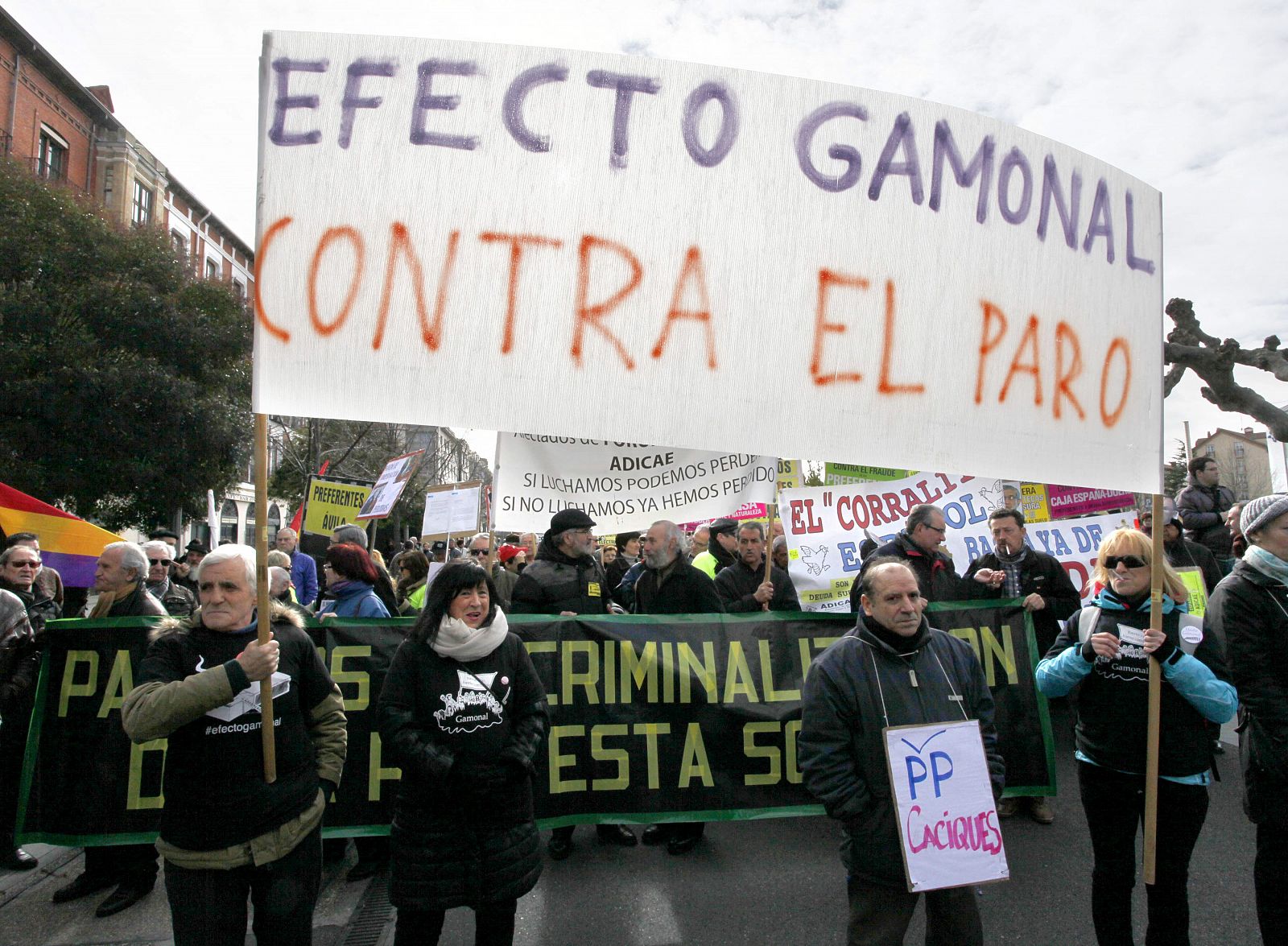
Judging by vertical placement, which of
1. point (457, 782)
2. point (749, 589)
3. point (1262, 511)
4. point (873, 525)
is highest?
point (1262, 511)

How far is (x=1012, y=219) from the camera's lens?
120 inches

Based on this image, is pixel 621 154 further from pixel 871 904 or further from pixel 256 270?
pixel 871 904

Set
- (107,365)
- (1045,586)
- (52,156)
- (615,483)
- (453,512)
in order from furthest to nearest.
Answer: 1. (52,156)
2. (107,365)
3. (453,512)
4. (615,483)
5. (1045,586)

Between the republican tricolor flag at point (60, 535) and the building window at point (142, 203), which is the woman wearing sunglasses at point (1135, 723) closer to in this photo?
the republican tricolor flag at point (60, 535)

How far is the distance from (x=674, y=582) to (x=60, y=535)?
153 inches

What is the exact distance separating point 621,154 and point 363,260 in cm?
82

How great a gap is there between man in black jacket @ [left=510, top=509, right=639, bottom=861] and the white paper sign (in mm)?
5932

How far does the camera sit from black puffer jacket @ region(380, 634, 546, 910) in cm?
302

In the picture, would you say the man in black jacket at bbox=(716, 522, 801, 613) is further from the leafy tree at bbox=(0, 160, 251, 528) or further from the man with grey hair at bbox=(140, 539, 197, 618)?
the leafy tree at bbox=(0, 160, 251, 528)

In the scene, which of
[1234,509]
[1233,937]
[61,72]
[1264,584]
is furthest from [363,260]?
[61,72]

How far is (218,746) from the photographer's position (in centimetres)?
281

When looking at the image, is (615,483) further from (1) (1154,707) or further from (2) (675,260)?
(1) (1154,707)

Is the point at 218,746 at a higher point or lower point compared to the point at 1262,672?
lower

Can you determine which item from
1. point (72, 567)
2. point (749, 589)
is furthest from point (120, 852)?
point (749, 589)
